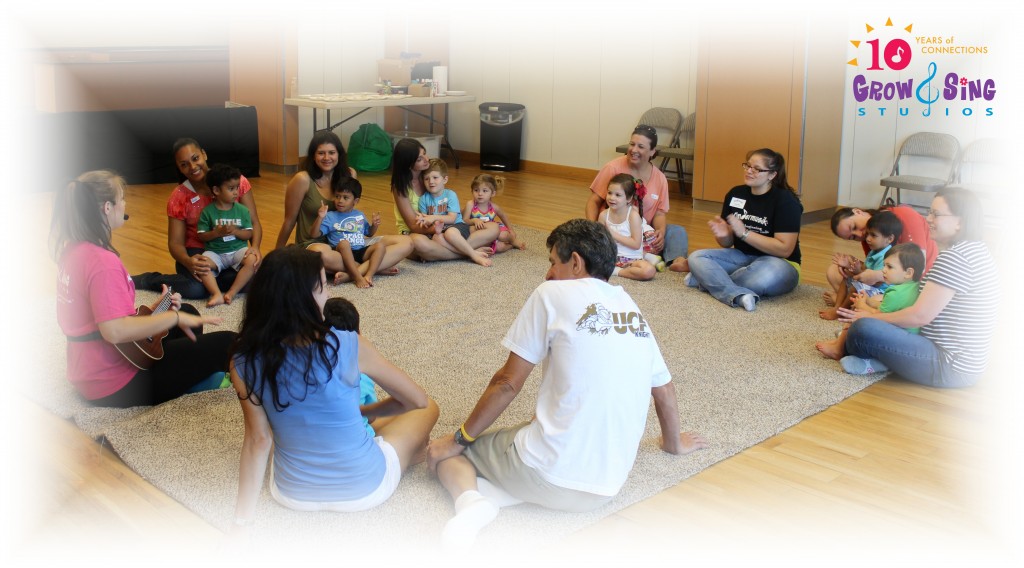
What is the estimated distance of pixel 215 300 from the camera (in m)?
4.51

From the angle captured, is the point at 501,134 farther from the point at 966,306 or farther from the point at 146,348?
the point at 146,348

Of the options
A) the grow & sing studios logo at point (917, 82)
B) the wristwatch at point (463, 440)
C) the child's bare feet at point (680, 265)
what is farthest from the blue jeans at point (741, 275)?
the grow & sing studios logo at point (917, 82)

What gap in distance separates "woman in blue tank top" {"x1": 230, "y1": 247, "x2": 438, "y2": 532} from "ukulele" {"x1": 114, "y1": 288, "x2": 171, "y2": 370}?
84 centimetres

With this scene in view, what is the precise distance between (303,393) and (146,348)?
1077mm

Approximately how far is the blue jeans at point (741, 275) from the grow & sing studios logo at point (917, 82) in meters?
2.43

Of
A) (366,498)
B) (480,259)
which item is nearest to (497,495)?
(366,498)

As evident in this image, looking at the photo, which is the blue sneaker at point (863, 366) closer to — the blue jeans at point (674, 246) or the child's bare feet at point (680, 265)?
the child's bare feet at point (680, 265)

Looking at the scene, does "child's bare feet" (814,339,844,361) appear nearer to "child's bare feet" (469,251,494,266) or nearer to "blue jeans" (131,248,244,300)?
"child's bare feet" (469,251,494,266)

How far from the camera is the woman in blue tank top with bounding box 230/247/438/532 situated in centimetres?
226

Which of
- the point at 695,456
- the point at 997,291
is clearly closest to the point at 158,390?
the point at 695,456

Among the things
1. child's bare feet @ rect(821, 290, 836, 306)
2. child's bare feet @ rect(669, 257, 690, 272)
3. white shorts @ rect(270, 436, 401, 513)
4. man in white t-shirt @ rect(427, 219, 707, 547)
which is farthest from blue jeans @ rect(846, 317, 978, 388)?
white shorts @ rect(270, 436, 401, 513)

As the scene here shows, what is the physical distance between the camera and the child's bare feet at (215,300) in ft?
14.7

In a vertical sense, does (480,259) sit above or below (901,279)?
below

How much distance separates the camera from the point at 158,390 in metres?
3.22
